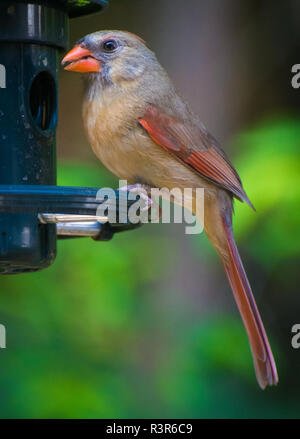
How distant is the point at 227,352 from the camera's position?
15.1ft

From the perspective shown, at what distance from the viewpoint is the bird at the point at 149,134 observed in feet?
11.5

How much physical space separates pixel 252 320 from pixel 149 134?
36.9 inches

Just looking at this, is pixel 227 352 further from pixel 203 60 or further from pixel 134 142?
pixel 203 60

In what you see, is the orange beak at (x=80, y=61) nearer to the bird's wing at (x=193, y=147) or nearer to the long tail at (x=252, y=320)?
the bird's wing at (x=193, y=147)

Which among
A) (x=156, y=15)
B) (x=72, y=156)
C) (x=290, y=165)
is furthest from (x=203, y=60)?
(x=290, y=165)

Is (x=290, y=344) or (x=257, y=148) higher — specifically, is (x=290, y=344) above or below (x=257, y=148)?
below

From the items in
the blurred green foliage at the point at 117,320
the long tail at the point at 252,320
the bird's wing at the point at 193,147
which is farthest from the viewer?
the blurred green foliage at the point at 117,320

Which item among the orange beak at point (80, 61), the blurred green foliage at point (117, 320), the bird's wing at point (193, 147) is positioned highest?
the orange beak at point (80, 61)

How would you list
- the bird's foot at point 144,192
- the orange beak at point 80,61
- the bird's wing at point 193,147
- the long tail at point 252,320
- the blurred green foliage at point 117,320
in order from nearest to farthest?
the bird's foot at point 144,192
the orange beak at point 80,61
the bird's wing at point 193,147
the long tail at point 252,320
the blurred green foliage at point 117,320

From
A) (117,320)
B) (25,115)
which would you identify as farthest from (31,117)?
(117,320)

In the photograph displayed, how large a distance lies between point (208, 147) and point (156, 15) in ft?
6.85

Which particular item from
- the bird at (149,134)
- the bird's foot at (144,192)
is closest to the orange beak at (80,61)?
the bird at (149,134)

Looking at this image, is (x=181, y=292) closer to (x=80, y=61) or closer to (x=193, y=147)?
(x=193, y=147)

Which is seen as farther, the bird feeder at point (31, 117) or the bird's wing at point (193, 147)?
the bird's wing at point (193, 147)
